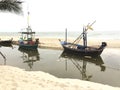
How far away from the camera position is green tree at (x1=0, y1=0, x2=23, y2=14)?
37.6ft

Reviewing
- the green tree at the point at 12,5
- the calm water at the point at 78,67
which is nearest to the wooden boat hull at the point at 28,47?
the calm water at the point at 78,67

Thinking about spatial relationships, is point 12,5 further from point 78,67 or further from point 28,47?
point 28,47

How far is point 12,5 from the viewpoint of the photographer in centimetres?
1159

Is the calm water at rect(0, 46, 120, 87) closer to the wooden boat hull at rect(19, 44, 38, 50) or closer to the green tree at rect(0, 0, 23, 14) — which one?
the green tree at rect(0, 0, 23, 14)

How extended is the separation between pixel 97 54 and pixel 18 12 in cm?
2065

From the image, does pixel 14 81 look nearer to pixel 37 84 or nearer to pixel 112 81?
pixel 37 84

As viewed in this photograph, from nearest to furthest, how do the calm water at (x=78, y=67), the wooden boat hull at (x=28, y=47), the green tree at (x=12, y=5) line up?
the green tree at (x=12, y=5), the calm water at (x=78, y=67), the wooden boat hull at (x=28, y=47)

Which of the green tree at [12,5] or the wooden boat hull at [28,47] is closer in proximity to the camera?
the green tree at [12,5]

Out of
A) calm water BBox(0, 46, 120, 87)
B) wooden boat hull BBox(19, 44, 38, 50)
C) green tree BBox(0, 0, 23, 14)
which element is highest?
green tree BBox(0, 0, 23, 14)

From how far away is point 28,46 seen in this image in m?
39.9

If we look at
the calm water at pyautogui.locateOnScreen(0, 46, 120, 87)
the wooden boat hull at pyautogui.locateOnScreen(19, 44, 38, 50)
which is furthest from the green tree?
the wooden boat hull at pyautogui.locateOnScreen(19, 44, 38, 50)

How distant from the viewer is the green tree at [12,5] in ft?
37.6

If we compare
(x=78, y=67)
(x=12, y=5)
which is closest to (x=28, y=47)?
(x=78, y=67)

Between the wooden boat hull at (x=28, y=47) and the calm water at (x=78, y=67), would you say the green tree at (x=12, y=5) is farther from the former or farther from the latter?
the wooden boat hull at (x=28, y=47)
